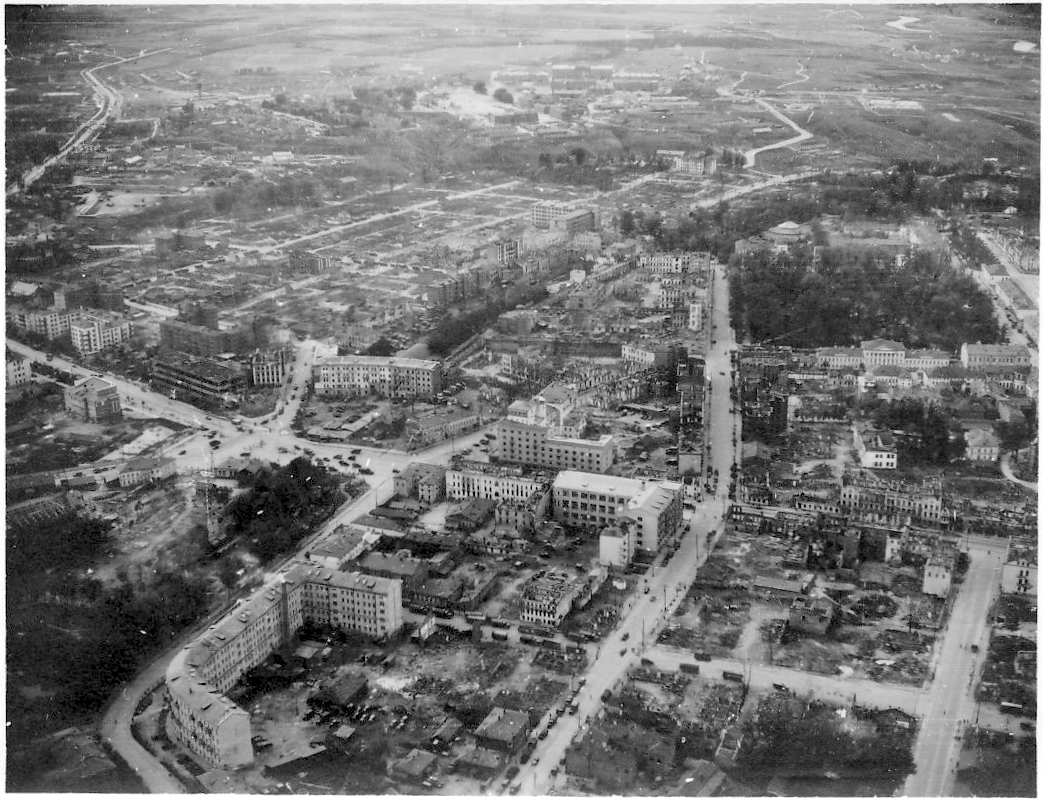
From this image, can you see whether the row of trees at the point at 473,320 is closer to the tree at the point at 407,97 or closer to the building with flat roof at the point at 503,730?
the tree at the point at 407,97

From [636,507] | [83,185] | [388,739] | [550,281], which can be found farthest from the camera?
[550,281]

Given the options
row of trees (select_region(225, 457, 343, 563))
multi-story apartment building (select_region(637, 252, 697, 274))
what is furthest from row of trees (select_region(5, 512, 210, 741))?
multi-story apartment building (select_region(637, 252, 697, 274))

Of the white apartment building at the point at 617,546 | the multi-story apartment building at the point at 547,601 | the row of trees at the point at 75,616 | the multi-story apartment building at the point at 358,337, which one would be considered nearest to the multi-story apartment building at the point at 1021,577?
the white apartment building at the point at 617,546

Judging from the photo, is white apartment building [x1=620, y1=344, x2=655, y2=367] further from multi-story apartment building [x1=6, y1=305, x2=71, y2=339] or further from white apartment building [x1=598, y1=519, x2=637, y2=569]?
multi-story apartment building [x1=6, y1=305, x2=71, y2=339]

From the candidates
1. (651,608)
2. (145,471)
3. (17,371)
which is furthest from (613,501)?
(17,371)

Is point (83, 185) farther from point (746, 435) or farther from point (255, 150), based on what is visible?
point (746, 435)

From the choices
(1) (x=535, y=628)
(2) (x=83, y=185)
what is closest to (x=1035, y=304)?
(1) (x=535, y=628)

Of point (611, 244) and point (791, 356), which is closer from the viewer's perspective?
point (791, 356)
